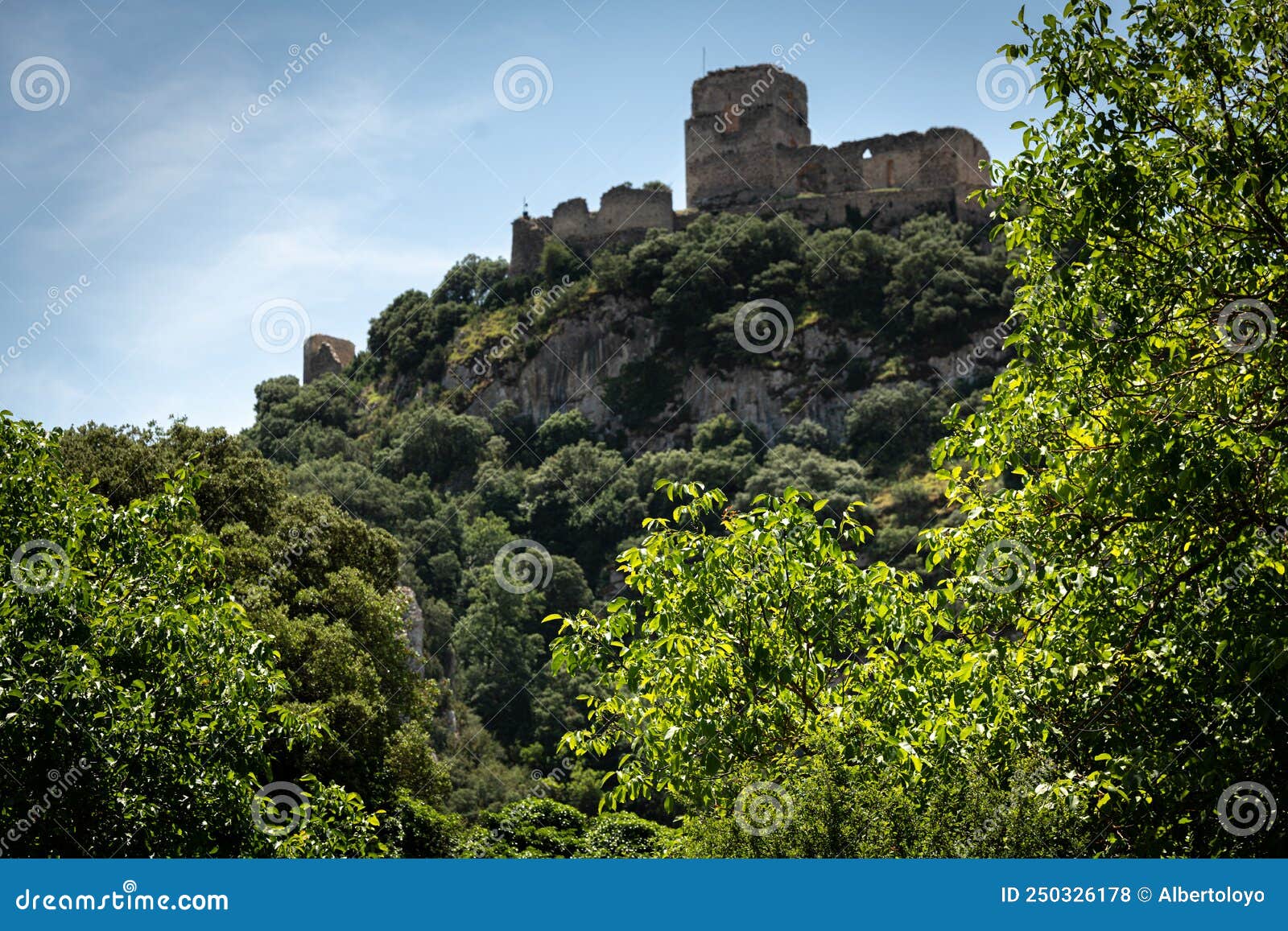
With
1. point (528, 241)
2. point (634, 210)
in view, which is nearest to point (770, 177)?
point (634, 210)

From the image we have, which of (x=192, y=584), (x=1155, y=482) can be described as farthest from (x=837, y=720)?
(x=192, y=584)

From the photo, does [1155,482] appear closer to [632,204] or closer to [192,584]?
[192,584]

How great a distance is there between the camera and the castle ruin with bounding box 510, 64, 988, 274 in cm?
8025

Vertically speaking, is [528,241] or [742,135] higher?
[742,135]

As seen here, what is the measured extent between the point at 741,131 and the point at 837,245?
12562 mm
